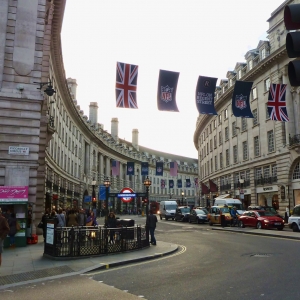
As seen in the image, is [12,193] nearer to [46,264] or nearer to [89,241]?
[89,241]

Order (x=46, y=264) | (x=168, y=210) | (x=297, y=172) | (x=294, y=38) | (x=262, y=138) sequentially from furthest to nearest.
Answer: (x=168, y=210) → (x=262, y=138) → (x=297, y=172) → (x=46, y=264) → (x=294, y=38)

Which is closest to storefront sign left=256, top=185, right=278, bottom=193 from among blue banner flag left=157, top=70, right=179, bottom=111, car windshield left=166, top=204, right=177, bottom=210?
car windshield left=166, top=204, right=177, bottom=210

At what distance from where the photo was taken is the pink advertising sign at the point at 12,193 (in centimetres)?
1759

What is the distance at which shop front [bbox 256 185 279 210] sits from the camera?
4300 cm

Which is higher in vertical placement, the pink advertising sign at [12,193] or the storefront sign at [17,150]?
the storefront sign at [17,150]

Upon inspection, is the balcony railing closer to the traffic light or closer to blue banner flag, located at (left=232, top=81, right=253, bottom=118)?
blue banner flag, located at (left=232, top=81, right=253, bottom=118)

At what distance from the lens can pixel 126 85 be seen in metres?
20.5

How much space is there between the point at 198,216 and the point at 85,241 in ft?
93.8

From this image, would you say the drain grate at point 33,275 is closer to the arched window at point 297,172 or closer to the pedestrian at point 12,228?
the pedestrian at point 12,228

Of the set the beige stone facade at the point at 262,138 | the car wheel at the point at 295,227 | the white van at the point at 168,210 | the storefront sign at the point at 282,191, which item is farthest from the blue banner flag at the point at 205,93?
the white van at the point at 168,210

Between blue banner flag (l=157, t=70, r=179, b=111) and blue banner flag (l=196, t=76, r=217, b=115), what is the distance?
192cm

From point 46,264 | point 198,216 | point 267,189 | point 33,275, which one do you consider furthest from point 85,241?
point 267,189

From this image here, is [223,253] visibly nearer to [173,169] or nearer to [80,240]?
[80,240]

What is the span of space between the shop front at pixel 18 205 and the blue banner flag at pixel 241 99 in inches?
560
